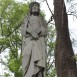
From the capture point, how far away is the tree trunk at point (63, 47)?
1441cm

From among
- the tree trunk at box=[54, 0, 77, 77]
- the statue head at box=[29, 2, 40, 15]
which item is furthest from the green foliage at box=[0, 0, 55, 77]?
the statue head at box=[29, 2, 40, 15]

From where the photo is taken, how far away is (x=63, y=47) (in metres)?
14.8

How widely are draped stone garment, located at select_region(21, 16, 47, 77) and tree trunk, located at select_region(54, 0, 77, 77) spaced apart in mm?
5191

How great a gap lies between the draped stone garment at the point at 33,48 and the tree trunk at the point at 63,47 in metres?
5.19

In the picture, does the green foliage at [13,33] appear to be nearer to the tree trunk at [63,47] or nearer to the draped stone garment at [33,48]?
the tree trunk at [63,47]

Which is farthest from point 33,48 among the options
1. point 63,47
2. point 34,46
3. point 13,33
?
point 13,33

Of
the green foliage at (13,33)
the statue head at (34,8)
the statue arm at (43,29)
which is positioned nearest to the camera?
the statue arm at (43,29)

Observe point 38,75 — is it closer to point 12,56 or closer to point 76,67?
Result: point 76,67

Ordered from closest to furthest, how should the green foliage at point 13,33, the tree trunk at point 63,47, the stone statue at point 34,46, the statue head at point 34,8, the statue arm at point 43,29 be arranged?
the stone statue at point 34,46
the statue arm at point 43,29
the statue head at point 34,8
the tree trunk at point 63,47
the green foliage at point 13,33

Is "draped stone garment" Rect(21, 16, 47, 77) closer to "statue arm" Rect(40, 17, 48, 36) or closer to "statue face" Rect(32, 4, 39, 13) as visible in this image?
"statue arm" Rect(40, 17, 48, 36)

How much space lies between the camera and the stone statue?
8.94 metres

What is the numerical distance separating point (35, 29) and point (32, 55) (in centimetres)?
62

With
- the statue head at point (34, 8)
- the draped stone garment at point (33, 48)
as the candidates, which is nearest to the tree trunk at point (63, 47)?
the statue head at point (34, 8)

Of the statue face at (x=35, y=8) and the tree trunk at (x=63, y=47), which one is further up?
the statue face at (x=35, y=8)
